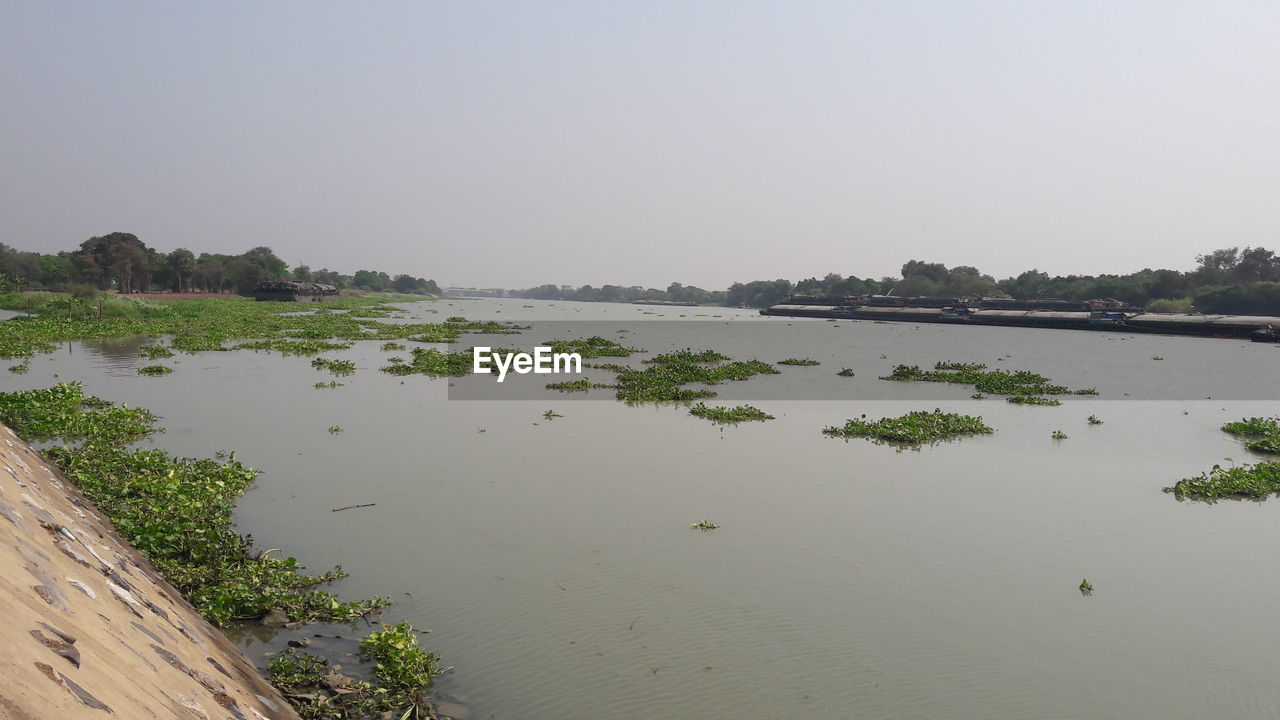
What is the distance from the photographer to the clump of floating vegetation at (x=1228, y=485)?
13.7 m

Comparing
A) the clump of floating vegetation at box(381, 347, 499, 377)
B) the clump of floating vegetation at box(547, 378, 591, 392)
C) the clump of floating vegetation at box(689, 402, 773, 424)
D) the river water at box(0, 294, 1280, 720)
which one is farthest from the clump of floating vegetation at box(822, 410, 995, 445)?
the clump of floating vegetation at box(381, 347, 499, 377)

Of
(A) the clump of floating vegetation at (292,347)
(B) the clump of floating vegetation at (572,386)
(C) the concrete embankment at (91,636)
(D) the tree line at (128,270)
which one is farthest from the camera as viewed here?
(D) the tree line at (128,270)

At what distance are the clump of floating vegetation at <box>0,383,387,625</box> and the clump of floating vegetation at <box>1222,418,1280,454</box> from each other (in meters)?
23.0

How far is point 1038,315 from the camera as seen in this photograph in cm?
9331

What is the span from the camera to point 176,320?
52.0 m

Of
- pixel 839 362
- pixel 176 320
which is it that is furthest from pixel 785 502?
pixel 176 320

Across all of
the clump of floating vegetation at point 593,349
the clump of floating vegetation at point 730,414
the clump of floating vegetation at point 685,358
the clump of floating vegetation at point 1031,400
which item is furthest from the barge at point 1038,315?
the clump of floating vegetation at point 730,414

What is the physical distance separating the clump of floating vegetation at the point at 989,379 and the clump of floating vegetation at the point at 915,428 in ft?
30.5

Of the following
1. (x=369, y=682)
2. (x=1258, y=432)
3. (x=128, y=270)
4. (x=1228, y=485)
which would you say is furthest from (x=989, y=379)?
(x=128, y=270)

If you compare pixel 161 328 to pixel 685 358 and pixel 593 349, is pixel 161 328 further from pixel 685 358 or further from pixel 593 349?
pixel 685 358

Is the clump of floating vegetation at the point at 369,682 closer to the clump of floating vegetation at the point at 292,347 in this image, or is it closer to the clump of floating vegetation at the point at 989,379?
the clump of floating vegetation at the point at 989,379

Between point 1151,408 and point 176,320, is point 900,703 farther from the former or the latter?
point 176,320

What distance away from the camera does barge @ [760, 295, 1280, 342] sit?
74688 millimetres

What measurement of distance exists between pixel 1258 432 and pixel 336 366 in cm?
3338
